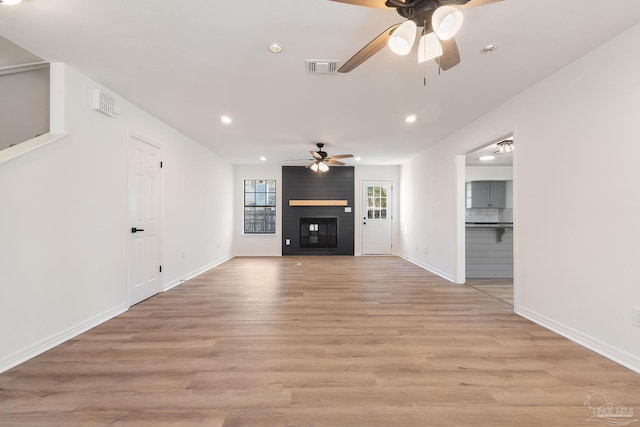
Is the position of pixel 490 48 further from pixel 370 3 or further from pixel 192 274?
pixel 192 274

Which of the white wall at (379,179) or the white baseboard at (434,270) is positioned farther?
the white wall at (379,179)

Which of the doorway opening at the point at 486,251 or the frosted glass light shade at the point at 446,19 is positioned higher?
the frosted glass light shade at the point at 446,19

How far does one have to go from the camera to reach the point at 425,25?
5.09 feet

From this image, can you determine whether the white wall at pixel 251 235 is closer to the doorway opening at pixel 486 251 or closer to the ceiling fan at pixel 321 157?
the ceiling fan at pixel 321 157

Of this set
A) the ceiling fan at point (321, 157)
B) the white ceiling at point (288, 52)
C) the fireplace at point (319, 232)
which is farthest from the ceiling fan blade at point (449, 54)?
the fireplace at point (319, 232)

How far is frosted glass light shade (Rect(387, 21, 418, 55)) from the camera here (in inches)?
58.7

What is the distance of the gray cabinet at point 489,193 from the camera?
23.5 feet

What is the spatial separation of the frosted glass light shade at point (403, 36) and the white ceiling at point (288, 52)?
1.22 feet

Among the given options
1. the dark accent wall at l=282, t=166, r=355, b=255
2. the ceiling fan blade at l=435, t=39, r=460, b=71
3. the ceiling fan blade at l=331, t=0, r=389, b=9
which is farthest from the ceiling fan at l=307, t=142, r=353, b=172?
the ceiling fan blade at l=331, t=0, r=389, b=9

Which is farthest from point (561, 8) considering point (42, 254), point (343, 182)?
point (343, 182)

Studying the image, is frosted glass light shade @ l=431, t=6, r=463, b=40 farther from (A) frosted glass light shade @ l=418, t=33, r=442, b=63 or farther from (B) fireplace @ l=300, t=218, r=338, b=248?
(B) fireplace @ l=300, t=218, r=338, b=248

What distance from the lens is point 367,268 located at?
5.46 m

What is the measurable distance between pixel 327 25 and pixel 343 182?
17.9ft

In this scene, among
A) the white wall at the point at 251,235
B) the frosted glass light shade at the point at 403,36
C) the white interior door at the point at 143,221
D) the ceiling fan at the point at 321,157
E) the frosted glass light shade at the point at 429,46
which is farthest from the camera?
the white wall at the point at 251,235
